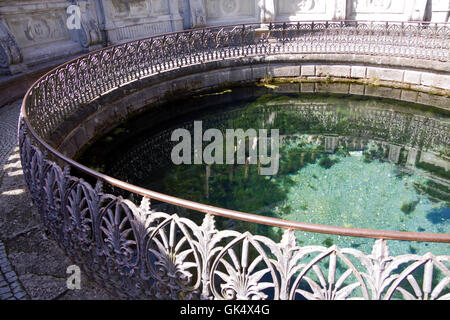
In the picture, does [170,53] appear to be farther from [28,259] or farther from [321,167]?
[28,259]

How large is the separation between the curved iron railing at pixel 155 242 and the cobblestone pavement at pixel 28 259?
169mm

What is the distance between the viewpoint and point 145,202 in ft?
8.05

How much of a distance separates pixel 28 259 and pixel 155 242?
1593 millimetres

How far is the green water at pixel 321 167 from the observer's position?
5.36 meters

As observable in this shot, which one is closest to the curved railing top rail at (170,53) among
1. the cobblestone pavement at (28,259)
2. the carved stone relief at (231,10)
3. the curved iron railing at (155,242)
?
the curved iron railing at (155,242)

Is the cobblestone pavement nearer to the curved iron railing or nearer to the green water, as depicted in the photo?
the curved iron railing

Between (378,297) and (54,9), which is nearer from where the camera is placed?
(378,297)

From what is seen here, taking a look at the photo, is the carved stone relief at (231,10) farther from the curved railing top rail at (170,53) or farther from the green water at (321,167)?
the green water at (321,167)

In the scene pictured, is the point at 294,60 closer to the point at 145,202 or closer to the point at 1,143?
the point at 1,143

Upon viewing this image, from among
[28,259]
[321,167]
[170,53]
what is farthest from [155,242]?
[170,53]

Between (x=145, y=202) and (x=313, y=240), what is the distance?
3.04 metres

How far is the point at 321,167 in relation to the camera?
6703mm

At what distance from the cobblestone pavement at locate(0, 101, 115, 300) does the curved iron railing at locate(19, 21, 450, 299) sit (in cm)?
17

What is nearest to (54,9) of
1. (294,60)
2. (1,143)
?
(1,143)
